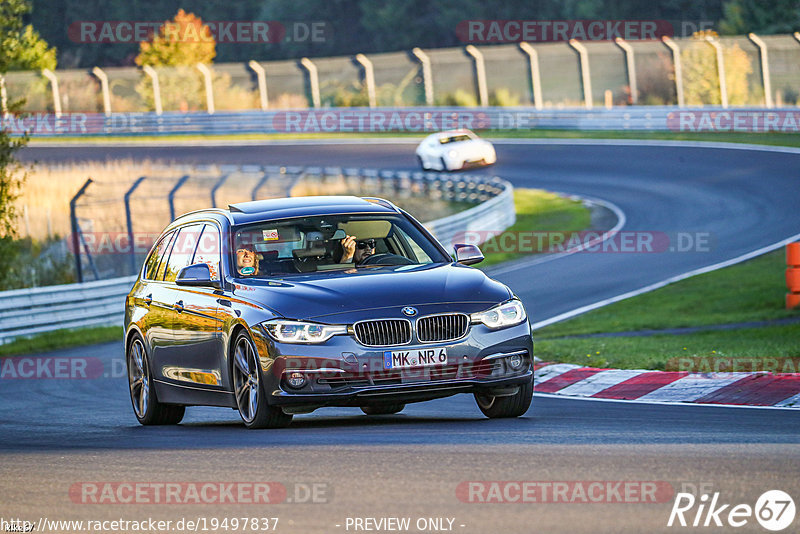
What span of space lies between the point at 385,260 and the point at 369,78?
47.6 metres

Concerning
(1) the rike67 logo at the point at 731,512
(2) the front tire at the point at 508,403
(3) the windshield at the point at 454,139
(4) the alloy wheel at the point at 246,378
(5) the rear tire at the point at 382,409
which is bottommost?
(3) the windshield at the point at 454,139

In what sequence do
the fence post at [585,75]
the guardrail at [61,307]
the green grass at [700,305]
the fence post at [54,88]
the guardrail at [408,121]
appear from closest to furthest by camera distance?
the green grass at [700,305] < the guardrail at [61,307] < the guardrail at [408,121] < the fence post at [585,75] < the fence post at [54,88]

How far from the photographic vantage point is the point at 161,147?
55406mm

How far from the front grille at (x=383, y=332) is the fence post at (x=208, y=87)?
49.7 m

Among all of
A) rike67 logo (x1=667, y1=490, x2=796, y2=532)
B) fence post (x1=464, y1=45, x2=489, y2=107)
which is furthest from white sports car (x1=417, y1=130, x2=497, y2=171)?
rike67 logo (x1=667, y1=490, x2=796, y2=532)

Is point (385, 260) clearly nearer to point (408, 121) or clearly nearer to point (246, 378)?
point (246, 378)

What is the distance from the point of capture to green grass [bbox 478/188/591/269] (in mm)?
29562

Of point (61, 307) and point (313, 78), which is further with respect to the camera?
point (313, 78)

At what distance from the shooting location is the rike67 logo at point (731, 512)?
5.73 metres

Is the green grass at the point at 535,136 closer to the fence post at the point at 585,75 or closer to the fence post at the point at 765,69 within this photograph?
the fence post at the point at 585,75

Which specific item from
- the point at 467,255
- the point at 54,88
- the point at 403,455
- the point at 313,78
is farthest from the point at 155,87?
the point at 403,455

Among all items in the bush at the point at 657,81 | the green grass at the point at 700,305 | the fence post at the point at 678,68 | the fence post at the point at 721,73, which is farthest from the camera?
the bush at the point at 657,81

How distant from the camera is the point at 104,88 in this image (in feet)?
198

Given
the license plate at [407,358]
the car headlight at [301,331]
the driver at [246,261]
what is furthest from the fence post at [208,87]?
the license plate at [407,358]
